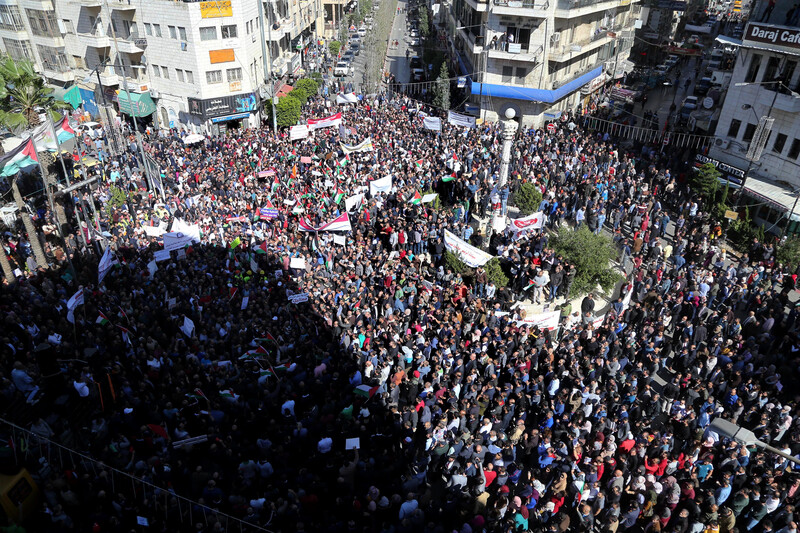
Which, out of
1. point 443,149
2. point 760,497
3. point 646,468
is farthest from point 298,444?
point 443,149

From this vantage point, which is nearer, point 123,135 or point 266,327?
point 266,327

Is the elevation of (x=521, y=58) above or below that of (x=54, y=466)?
above

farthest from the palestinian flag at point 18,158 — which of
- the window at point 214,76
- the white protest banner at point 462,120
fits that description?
the white protest banner at point 462,120

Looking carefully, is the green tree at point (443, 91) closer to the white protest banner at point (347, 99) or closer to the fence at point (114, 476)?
the white protest banner at point (347, 99)

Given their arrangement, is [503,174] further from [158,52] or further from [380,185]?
[158,52]

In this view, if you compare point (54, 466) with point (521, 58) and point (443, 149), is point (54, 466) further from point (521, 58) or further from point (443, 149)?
point (521, 58)

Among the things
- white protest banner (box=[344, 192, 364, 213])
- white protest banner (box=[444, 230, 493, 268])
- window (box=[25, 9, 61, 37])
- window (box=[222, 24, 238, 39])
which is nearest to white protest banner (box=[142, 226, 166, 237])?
white protest banner (box=[344, 192, 364, 213])

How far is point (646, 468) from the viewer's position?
1102 centimetres

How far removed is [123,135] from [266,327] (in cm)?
2550

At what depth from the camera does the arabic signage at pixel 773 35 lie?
74.3ft

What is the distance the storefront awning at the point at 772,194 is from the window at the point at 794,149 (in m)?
1.38

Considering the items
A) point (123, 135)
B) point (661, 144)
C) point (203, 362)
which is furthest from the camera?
point (123, 135)

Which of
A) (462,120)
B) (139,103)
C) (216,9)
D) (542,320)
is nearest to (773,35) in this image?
(462,120)

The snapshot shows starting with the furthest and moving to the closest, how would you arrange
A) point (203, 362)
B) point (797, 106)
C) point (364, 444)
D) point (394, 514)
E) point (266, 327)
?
point (797, 106) → point (266, 327) → point (203, 362) → point (364, 444) → point (394, 514)
